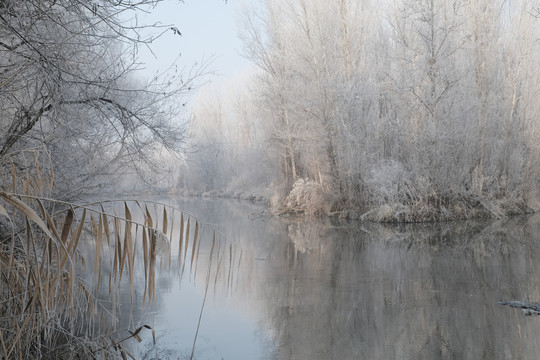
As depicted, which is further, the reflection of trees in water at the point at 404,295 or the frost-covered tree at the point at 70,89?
the reflection of trees in water at the point at 404,295

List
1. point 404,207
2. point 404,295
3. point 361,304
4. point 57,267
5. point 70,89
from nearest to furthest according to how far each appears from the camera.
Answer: point 57,267 < point 70,89 < point 361,304 < point 404,295 < point 404,207

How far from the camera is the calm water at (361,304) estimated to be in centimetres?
508

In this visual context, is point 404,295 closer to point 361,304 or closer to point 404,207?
point 361,304

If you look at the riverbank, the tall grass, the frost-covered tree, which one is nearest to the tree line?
the riverbank

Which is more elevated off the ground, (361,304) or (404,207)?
(404,207)

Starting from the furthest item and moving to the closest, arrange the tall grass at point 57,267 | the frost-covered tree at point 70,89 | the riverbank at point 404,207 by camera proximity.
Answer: the riverbank at point 404,207 < the frost-covered tree at point 70,89 < the tall grass at point 57,267

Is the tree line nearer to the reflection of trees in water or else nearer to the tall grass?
the reflection of trees in water

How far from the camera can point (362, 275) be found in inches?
337

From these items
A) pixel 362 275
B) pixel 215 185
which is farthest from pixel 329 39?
pixel 215 185

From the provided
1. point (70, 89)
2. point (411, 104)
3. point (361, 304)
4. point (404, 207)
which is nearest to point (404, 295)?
point (361, 304)

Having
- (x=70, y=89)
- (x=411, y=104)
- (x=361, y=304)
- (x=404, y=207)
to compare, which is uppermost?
(x=411, y=104)

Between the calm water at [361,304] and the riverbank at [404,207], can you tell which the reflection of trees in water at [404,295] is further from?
the riverbank at [404,207]

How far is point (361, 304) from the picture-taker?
22.0ft

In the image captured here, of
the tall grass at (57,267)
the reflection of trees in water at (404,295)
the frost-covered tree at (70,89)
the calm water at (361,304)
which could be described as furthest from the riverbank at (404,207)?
the tall grass at (57,267)
